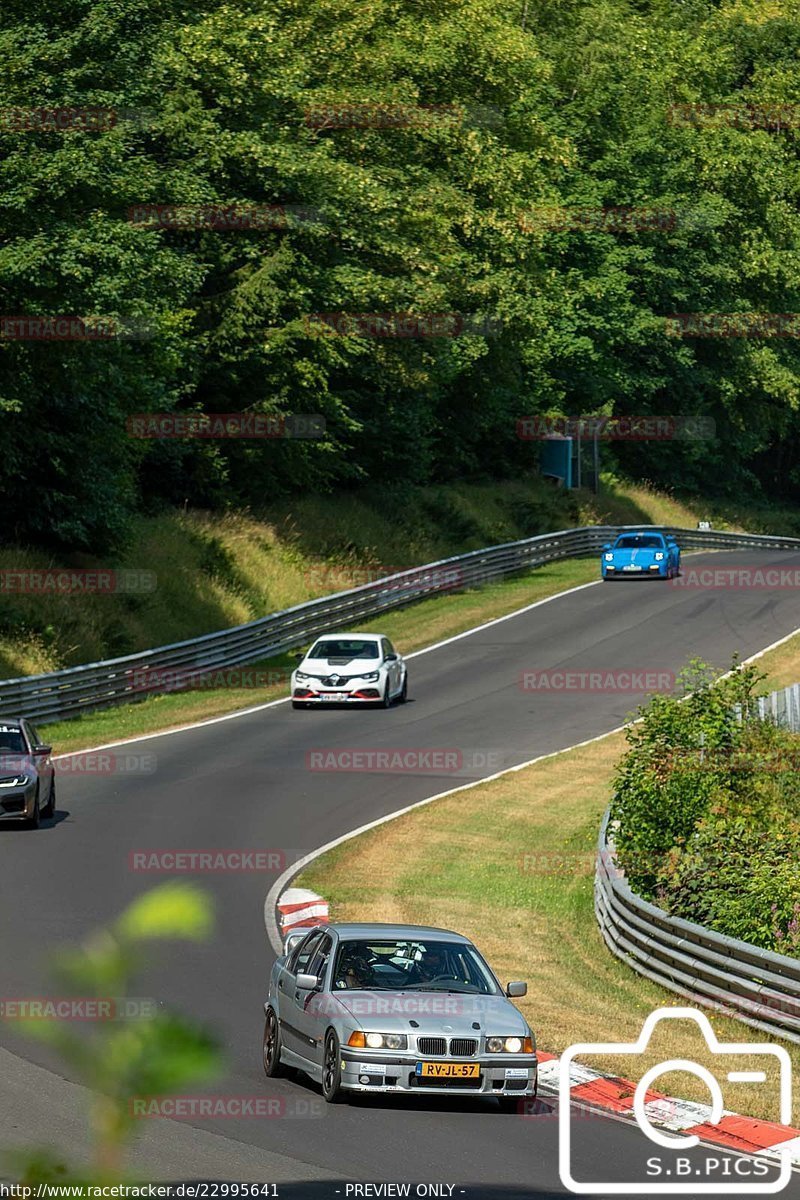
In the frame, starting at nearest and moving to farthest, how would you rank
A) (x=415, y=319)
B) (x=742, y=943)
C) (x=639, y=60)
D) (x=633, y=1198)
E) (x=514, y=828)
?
(x=633, y=1198)
(x=742, y=943)
(x=514, y=828)
(x=415, y=319)
(x=639, y=60)

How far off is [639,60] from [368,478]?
30327 mm

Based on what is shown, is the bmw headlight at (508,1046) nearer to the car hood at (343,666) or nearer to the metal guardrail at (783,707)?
the metal guardrail at (783,707)

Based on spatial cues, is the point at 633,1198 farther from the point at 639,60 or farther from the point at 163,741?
the point at 639,60

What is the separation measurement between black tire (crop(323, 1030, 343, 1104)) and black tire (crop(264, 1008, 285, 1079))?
80 cm

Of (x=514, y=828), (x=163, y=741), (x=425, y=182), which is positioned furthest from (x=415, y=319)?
(x=514, y=828)

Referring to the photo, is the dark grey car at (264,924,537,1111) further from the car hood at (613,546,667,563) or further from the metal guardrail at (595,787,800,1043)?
the car hood at (613,546,667,563)

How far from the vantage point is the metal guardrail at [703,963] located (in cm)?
1500

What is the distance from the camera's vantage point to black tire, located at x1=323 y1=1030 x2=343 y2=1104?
11789 mm

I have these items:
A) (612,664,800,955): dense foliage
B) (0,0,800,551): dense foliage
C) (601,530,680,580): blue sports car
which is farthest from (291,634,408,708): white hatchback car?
(601,530,680,580): blue sports car

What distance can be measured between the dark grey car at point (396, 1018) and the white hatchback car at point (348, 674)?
24081mm

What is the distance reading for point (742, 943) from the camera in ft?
52.1

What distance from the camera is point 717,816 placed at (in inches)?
868

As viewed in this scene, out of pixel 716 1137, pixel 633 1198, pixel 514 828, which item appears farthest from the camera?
pixel 514 828

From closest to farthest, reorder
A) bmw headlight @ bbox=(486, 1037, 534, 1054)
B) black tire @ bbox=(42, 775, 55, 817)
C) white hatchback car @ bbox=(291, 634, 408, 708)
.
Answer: bmw headlight @ bbox=(486, 1037, 534, 1054) → black tire @ bbox=(42, 775, 55, 817) → white hatchback car @ bbox=(291, 634, 408, 708)
